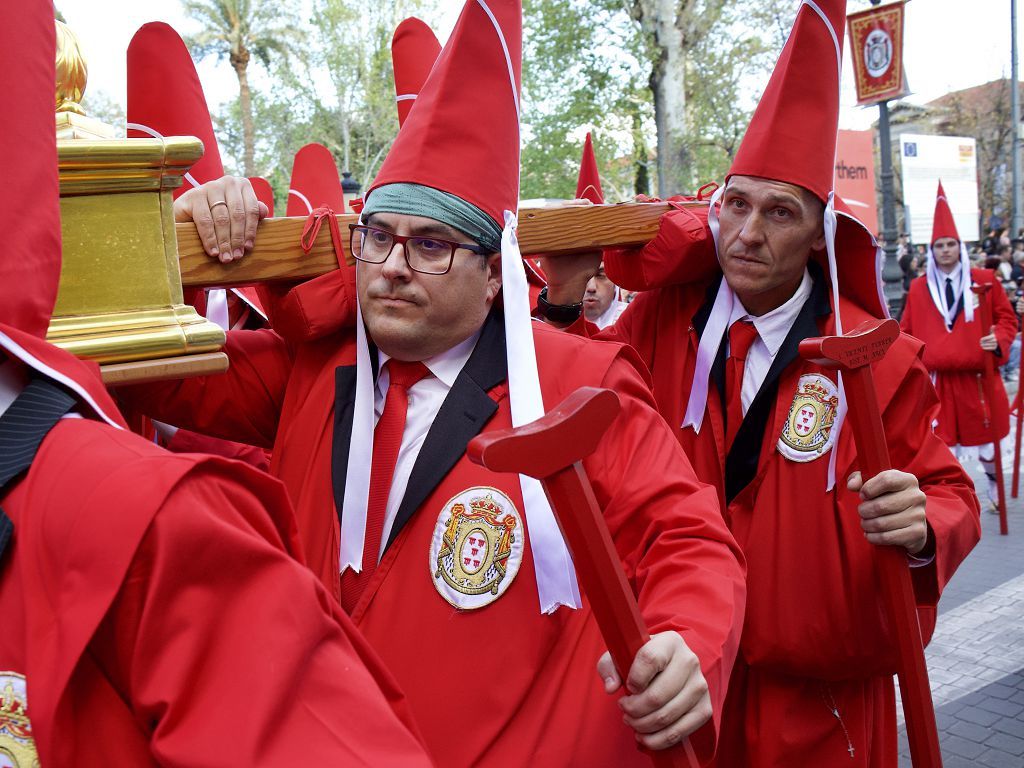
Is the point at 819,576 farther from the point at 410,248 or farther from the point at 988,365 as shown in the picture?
the point at 988,365

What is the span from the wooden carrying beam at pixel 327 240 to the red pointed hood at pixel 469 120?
0.66 ft

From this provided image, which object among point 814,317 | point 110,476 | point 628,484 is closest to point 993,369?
point 814,317

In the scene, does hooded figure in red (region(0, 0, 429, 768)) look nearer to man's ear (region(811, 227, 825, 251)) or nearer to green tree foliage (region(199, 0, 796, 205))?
man's ear (region(811, 227, 825, 251))

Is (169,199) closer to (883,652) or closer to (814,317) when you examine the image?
(814,317)

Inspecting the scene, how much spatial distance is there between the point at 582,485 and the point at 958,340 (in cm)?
746

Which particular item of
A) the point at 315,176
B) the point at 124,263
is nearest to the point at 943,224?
the point at 315,176

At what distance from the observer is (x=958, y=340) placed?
316 inches

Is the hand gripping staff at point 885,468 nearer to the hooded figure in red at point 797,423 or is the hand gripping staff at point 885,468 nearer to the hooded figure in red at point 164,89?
the hooded figure in red at point 797,423

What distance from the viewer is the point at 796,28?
2.85 meters

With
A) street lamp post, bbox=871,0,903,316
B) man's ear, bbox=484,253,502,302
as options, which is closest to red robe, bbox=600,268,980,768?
man's ear, bbox=484,253,502,302

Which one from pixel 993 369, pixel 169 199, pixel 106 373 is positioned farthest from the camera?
pixel 993 369

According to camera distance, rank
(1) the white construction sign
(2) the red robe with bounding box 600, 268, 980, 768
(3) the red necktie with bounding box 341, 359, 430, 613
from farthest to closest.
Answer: (1) the white construction sign < (2) the red robe with bounding box 600, 268, 980, 768 < (3) the red necktie with bounding box 341, 359, 430, 613

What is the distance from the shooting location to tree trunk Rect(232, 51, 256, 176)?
30.4m

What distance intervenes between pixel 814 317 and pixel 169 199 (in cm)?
186
